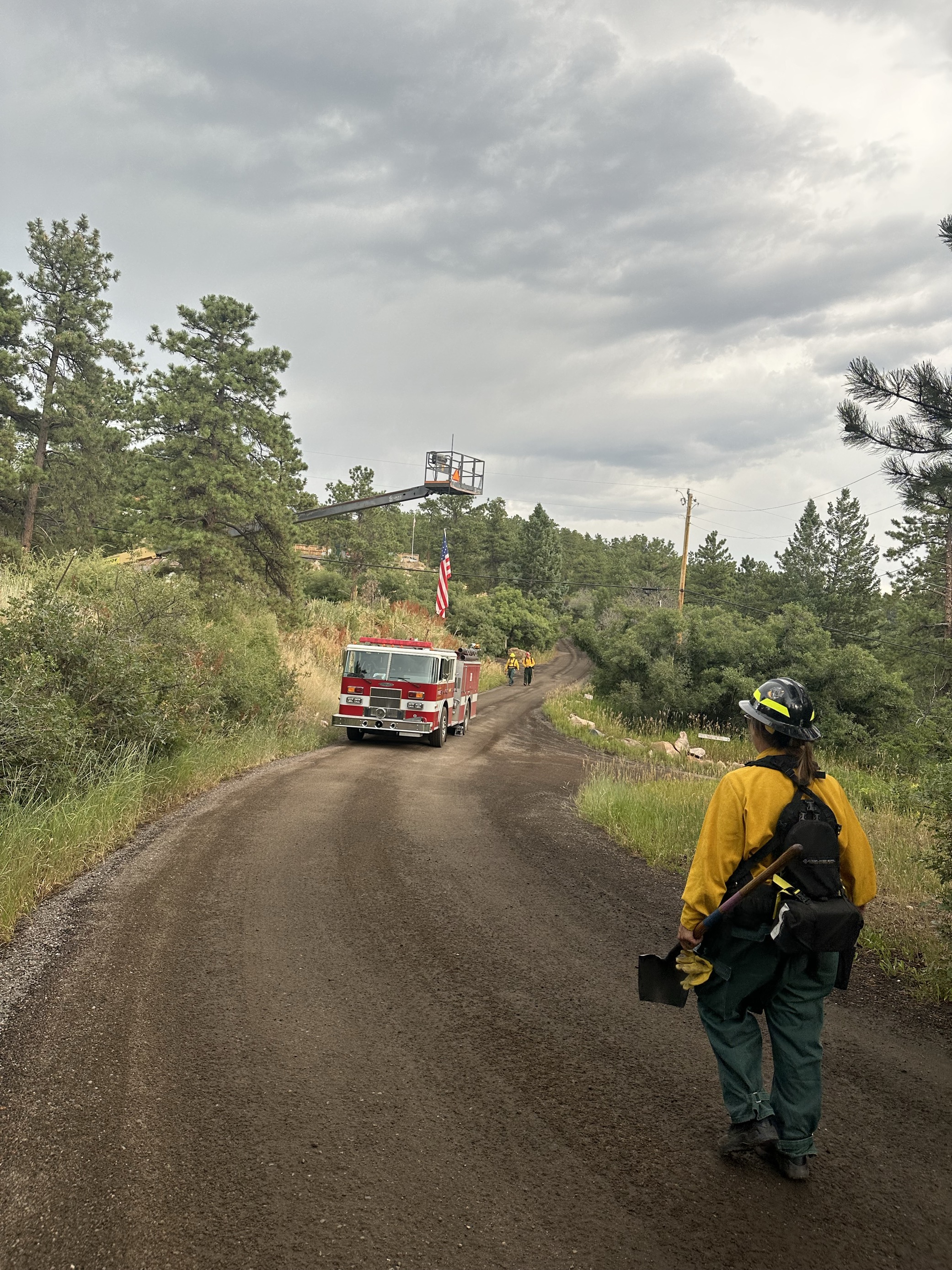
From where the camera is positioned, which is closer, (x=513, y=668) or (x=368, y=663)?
(x=368, y=663)

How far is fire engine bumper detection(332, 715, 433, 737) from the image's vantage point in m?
19.9

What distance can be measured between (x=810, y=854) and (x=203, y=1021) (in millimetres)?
3381

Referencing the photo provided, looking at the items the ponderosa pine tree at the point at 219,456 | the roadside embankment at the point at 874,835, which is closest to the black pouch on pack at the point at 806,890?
the roadside embankment at the point at 874,835

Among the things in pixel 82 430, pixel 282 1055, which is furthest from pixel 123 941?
pixel 82 430

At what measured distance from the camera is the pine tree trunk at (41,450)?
3209 centimetres

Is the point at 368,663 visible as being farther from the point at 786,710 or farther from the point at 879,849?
the point at 786,710

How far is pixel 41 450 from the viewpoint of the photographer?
3419 centimetres

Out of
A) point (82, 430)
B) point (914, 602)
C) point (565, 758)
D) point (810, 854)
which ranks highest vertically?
point (82, 430)

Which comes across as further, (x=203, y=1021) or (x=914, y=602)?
(x=914, y=602)

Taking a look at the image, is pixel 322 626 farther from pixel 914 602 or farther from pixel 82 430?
pixel 914 602

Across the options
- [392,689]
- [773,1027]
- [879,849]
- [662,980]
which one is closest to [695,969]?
[662,980]

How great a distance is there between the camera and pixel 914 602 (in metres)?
45.7

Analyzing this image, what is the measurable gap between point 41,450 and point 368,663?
22.4 metres

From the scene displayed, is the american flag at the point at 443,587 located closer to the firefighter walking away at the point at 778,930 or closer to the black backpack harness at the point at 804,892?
the firefighter walking away at the point at 778,930
